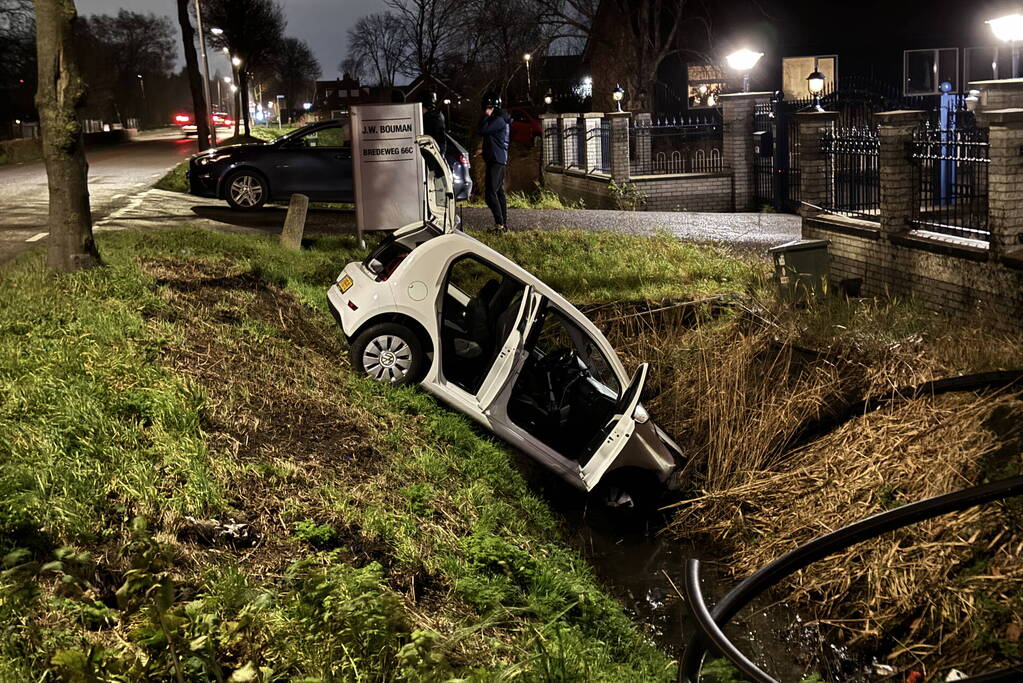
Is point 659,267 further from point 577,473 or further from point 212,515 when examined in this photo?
point 212,515

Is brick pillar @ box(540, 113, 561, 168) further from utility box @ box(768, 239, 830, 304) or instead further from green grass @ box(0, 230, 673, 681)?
green grass @ box(0, 230, 673, 681)

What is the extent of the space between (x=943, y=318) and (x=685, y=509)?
3.65 metres

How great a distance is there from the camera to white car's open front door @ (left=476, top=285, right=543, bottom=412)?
880 centimetres

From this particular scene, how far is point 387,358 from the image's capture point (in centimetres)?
939

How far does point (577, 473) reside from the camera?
9.12 metres

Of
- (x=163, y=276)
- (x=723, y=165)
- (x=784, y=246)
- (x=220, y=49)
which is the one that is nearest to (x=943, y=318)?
(x=784, y=246)

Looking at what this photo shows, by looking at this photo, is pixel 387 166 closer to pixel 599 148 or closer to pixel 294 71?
pixel 599 148

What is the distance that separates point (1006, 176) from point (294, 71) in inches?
4072

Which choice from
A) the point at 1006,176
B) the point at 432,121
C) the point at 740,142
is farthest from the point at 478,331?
the point at 740,142

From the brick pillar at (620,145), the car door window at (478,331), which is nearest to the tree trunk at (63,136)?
the car door window at (478,331)

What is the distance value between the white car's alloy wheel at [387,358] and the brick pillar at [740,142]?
16.0m

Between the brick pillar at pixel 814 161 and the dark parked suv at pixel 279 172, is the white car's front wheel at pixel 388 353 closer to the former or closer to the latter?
the brick pillar at pixel 814 161

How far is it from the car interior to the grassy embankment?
1.36 feet

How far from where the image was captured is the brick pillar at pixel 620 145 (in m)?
24.4
